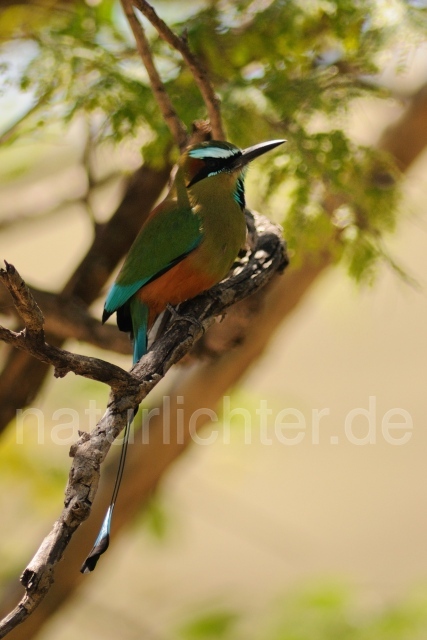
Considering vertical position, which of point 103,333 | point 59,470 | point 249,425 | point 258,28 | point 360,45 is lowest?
point 249,425

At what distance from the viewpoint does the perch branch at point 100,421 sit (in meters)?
1.41

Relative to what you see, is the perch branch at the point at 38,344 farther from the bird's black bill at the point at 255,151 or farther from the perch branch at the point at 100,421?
the bird's black bill at the point at 255,151

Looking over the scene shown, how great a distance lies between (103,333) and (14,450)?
149 centimetres

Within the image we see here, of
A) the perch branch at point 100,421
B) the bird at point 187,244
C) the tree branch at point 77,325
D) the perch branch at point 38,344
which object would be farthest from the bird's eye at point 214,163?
the perch branch at point 38,344

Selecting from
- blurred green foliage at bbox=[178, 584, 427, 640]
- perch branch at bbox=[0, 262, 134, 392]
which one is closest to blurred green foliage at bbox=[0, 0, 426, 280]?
perch branch at bbox=[0, 262, 134, 392]

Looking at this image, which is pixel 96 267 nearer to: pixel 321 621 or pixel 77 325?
pixel 77 325

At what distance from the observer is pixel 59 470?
4258 millimetres

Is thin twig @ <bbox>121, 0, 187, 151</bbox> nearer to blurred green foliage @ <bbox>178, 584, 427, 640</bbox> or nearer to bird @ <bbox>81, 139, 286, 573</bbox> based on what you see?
bird @ <bbox>81, 139, 286, 573</bbox>

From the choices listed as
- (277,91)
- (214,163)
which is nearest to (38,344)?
(214,163)

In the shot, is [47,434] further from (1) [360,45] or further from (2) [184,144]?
(1) [360,45]

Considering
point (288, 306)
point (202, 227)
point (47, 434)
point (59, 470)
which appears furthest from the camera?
point (47, 434)

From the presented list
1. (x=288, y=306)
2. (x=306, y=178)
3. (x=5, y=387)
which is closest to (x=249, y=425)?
(x=288, y=306)

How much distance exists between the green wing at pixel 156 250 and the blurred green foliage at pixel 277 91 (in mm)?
367

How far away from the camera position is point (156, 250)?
275cm
